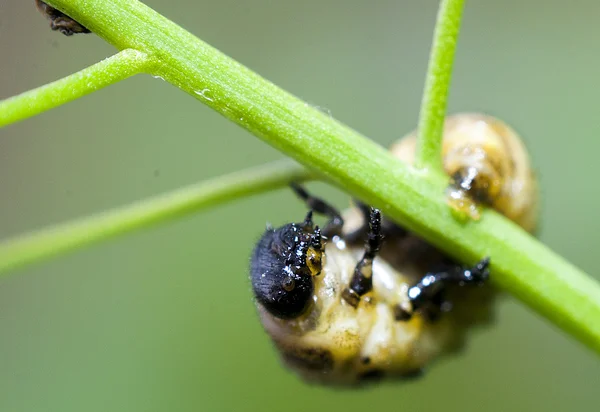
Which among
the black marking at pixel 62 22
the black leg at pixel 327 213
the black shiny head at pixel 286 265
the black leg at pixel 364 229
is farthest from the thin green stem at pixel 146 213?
the black marking at pixel 62 22

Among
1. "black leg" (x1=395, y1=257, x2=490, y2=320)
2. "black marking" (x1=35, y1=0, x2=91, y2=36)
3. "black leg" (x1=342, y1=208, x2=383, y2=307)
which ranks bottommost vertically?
"black leg" (x1=342, y1=208, x2=383, y2=307)

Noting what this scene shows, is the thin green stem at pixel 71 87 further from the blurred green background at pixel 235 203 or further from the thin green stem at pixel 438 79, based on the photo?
the blurred green background at pixel 235 203

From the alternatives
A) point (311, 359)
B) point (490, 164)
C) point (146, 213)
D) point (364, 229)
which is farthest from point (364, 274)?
point (146, 213)

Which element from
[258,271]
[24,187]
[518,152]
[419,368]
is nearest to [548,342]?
[419,368]

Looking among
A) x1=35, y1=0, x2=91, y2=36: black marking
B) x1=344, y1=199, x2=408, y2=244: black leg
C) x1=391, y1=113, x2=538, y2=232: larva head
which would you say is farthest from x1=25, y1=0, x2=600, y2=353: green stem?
x1=344, y1=199, x2=408, y2=244: black leg

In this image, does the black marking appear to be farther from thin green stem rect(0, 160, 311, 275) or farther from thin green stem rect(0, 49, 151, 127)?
thin green stem rect(0, 160, 311, 275)
